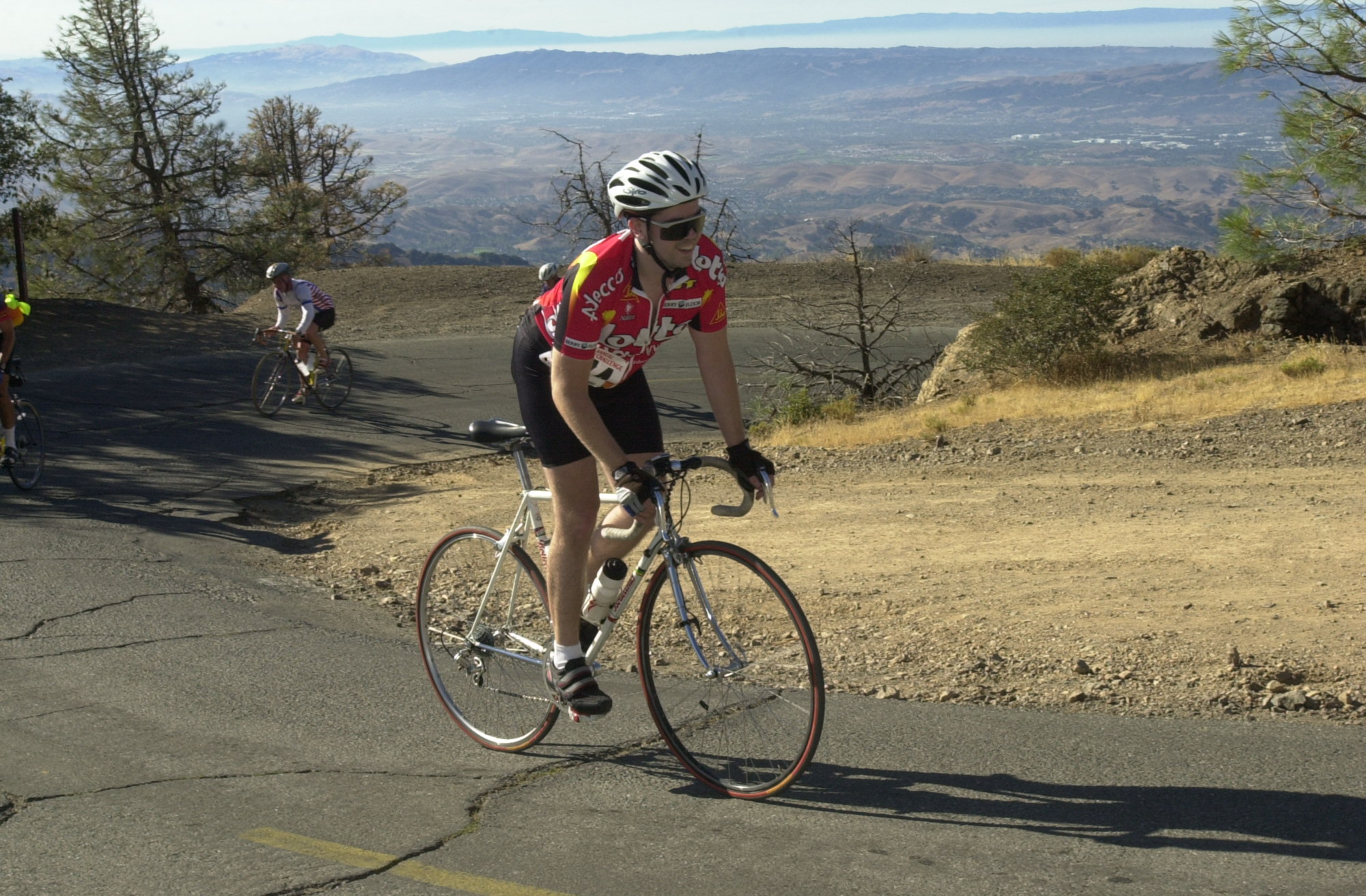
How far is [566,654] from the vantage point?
13.9 ft

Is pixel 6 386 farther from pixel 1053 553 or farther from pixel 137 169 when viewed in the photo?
pixel 137 169

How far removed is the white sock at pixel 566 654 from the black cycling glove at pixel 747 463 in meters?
0.88

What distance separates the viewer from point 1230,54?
1384 cm

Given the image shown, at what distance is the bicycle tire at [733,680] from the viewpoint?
3.89 m

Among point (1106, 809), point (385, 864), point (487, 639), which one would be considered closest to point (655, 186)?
point (487, 639)

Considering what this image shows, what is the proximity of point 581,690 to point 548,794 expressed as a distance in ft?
1.26

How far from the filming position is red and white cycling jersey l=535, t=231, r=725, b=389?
3.77 metres

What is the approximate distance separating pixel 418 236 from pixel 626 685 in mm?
201352

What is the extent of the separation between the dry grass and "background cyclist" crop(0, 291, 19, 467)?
782 centimetres

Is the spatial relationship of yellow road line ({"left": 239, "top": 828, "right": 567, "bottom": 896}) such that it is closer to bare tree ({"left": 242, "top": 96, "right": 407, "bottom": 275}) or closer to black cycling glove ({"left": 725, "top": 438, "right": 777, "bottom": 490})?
black cycling glove ({"left": 725, "top": 438, "right": 777, "bottom": 490})

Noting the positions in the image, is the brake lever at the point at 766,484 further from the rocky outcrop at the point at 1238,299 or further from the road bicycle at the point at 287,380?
the rocky outcrop at the point at 1238,299

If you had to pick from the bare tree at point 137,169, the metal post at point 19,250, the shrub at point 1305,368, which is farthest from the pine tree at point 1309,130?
the bare tree at point 137,169

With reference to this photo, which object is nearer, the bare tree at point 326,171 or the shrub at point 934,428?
the shrub at point 934,428

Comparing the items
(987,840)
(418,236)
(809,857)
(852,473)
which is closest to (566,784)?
(809,857)
